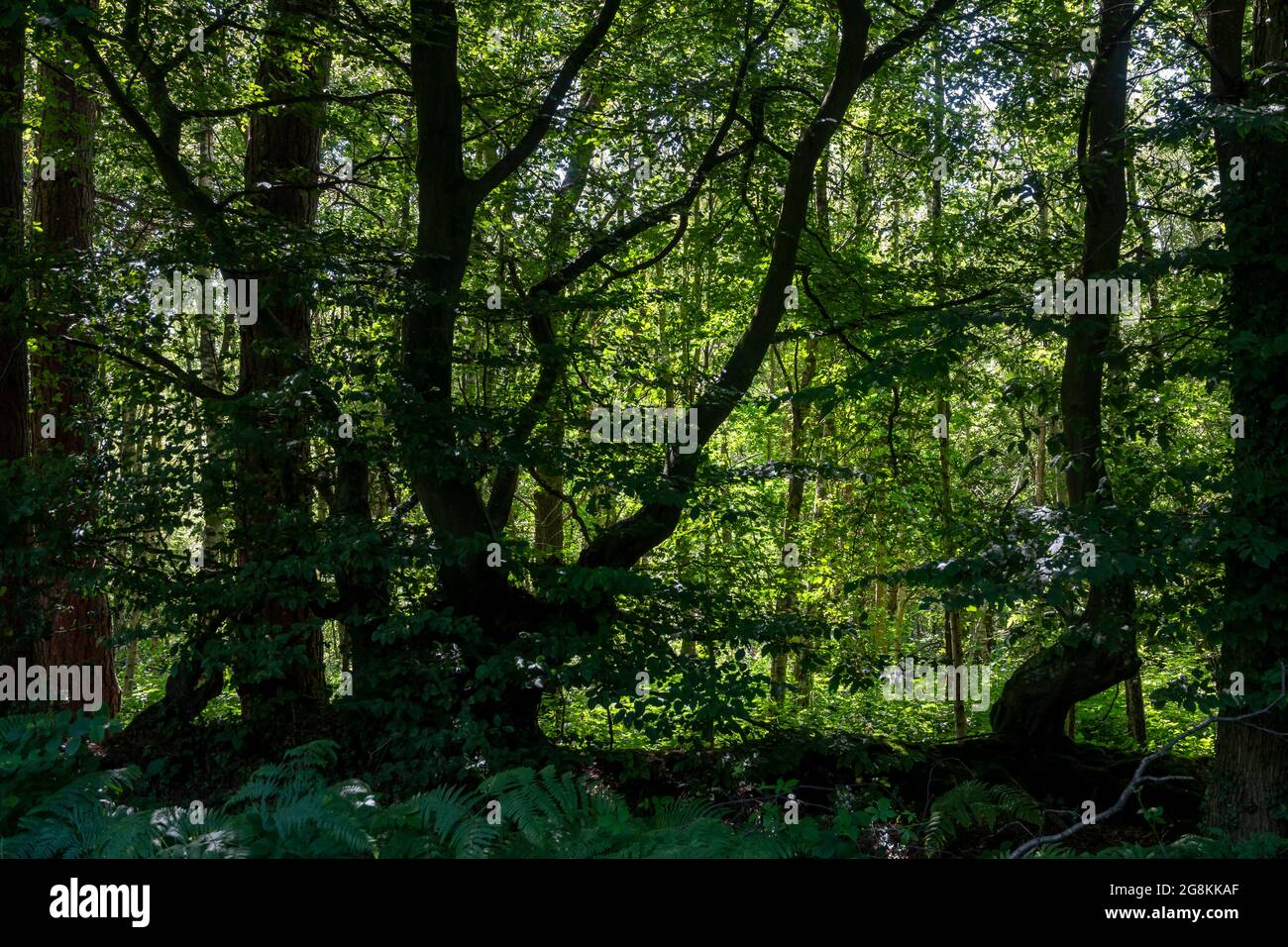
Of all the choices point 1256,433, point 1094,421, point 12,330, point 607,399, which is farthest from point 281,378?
point 1256,433

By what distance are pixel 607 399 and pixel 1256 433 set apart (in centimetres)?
491

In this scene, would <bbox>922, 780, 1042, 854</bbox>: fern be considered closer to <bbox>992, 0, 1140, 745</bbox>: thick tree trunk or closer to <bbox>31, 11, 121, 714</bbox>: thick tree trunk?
<bbox>992, 0, 1140, 745</bbox>: thick tree trunk

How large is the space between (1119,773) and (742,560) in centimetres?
395

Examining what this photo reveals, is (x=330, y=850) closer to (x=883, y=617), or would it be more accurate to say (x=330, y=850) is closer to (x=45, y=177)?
(x=45, y=177)

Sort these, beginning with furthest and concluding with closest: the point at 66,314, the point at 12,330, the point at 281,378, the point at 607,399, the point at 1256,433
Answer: the point at 607,399 < the point at 281,378 < the point at 66,314 < the point at 12,330 < the point at 1256,433

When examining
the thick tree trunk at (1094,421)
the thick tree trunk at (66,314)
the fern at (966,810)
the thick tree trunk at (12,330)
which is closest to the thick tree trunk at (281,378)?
the thick tree trunk at (66,314)

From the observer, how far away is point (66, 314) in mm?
7367

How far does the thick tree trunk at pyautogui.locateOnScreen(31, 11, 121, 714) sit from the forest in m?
0.05

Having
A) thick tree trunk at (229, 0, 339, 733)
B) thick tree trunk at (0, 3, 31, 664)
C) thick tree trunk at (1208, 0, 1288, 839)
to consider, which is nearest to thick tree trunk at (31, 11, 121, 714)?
thick tree trunk at (0, 3, 31, 664)

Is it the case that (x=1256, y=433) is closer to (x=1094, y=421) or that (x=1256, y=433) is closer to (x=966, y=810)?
(x=1094, y=421)

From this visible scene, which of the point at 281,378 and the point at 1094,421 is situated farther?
the point at 1094,421

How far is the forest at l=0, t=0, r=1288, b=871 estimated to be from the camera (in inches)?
255

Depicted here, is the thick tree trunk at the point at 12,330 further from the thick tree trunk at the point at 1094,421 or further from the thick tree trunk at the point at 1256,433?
the thick tree trunk at the point at 1256,433
